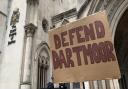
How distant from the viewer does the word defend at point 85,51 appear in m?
3.74

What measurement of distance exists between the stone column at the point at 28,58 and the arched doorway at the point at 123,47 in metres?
5.41

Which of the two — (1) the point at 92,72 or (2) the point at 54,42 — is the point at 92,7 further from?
(1) the point at 92,72

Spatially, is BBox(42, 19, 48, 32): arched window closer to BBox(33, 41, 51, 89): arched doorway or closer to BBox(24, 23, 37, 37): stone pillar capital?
BBox(33, 41, 51, 89): arched doorway

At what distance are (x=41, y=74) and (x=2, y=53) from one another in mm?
3127

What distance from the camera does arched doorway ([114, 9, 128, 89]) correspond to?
12.0 metres

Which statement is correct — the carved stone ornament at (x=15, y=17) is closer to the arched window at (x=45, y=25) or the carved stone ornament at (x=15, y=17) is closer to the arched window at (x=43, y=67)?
the arched window at (x=45, y=25)

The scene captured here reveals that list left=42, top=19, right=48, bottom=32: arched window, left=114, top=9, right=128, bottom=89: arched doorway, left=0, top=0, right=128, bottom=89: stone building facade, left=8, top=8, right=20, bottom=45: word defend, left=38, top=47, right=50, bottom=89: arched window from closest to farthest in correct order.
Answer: left=0, top=0, right=128, bottom=89: stone building facade
left=114, top=9, right=128, bottom=89: arched doorway
left=38, top=47, right=50, bottom=89: arched window
left=8, top=8, right=20, bottom=45: word defend
left=42, top=19, right=48, bottom=32: arched window

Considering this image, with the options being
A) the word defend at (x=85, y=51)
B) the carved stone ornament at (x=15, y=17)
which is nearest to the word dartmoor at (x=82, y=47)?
the word defend at (x=85, y=51)

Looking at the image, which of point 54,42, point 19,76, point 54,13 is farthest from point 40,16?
point 54,42

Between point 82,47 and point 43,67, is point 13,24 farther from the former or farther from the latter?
point 82,47

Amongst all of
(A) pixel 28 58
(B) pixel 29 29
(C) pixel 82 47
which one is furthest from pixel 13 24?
(C) pixel 82 47

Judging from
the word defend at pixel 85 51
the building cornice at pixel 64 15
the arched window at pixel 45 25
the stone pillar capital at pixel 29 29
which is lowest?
the word defend at pixel 85 51

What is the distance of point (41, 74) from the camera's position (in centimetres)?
1321

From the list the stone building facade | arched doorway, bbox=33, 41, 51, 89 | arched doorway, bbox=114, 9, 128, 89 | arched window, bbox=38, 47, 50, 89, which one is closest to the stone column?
the stone building facade
